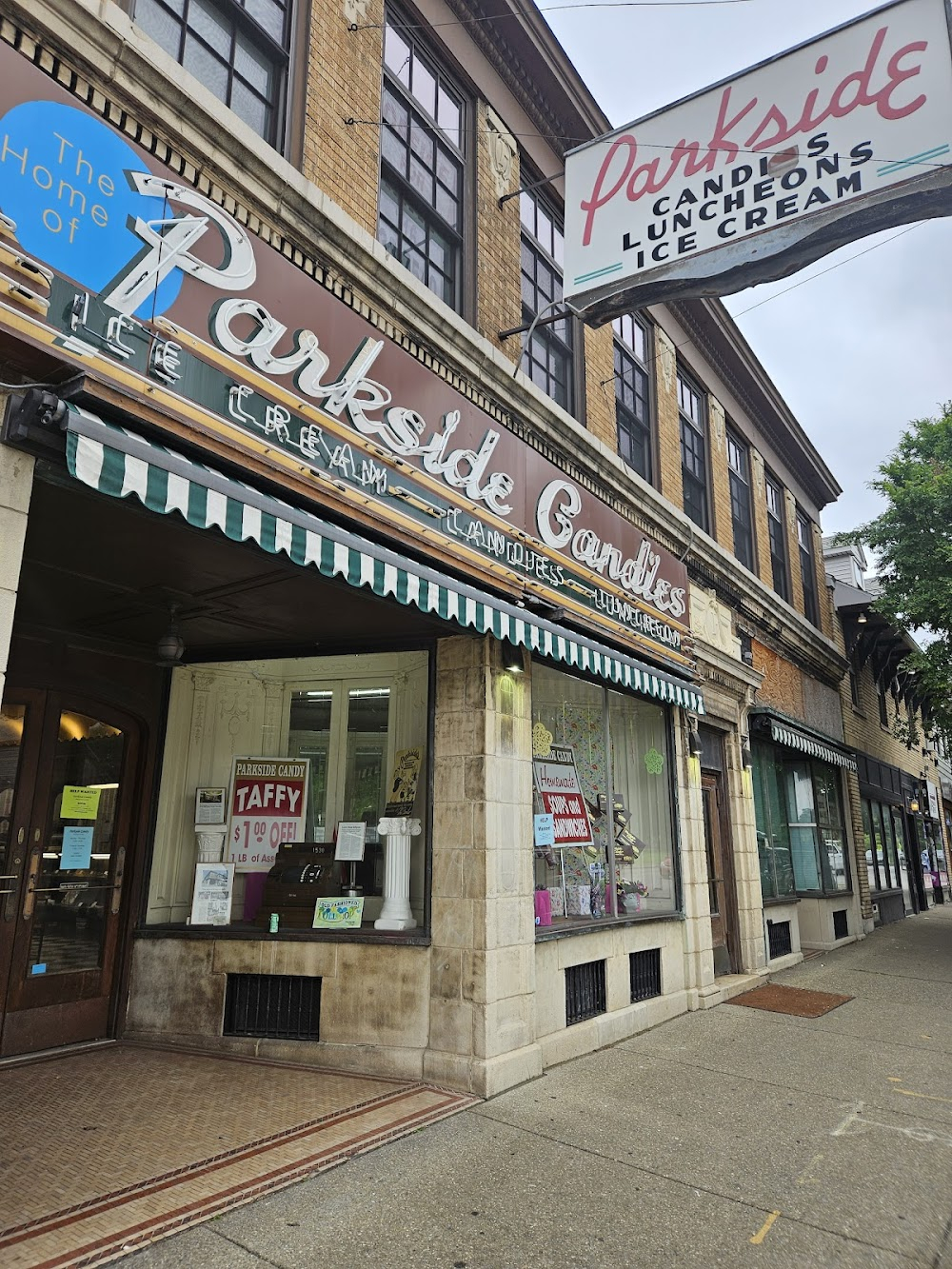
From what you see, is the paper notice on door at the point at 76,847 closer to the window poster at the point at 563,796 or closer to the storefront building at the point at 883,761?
the window poster at the point at 563,796

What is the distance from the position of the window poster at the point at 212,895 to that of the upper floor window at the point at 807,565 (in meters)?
14.5

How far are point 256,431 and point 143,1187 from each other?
396 cm

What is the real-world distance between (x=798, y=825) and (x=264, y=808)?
11046mm

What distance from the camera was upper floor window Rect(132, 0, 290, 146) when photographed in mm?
5699

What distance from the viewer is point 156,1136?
4723mm

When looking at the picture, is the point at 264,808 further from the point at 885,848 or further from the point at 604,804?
the point at 885,848

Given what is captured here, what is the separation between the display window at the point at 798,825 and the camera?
1317 cm

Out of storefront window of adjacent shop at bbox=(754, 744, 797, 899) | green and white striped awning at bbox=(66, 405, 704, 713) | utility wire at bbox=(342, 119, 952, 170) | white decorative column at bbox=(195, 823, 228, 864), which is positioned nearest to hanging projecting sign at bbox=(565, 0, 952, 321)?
utility wire at bbox=(342, 119, 952, 170)

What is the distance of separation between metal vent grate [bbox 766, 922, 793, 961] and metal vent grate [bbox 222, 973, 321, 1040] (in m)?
8.24

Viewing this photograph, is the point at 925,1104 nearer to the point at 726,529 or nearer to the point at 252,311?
the point at 252,311

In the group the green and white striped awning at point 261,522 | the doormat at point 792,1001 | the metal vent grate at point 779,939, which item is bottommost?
the doormat at point 792,1001

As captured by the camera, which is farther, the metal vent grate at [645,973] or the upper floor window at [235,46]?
the metal vent grate at [645,973]

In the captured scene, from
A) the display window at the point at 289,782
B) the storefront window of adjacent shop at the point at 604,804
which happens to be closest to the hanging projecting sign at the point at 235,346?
the storefront window of adjacent shop at the point at 604,804

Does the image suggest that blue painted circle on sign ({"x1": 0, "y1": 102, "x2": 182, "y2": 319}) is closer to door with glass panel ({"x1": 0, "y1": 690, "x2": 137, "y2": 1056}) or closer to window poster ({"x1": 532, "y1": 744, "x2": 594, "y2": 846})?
door with glass panel ({"x1": 0, "y1": 690, "x2": 137, "y2": 1056})
